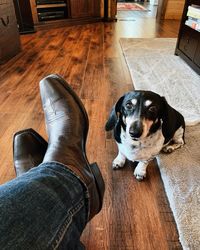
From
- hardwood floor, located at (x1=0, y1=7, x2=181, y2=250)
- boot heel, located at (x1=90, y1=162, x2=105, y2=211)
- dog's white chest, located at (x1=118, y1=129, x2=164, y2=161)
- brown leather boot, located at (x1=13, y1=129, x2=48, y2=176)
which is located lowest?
hardwood floor, located at (x1=0, y1=7, x2=181, y2=250)

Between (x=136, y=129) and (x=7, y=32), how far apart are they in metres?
1.95

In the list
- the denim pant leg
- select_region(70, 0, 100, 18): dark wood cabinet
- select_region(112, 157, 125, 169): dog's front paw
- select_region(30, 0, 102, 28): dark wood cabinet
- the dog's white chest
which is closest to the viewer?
the denim pant leg

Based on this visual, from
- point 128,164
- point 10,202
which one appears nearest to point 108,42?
point 128,164

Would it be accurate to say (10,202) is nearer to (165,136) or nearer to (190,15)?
(165,136)

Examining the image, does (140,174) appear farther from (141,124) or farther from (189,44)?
(189,44)

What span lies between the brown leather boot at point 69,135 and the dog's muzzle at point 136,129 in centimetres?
18

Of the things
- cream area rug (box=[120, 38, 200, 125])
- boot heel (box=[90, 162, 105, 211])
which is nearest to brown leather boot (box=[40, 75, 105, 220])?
boot heel (box=[90, 162, 105, 211])

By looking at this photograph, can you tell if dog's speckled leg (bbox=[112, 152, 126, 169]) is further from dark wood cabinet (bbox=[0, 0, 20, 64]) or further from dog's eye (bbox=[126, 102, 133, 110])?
dark wood cabinet (bbox=[0, 0, 20, 64])

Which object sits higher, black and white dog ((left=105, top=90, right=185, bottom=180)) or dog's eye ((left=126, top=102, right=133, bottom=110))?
dog's eye ((left=126, top=102, right=133, bottom=110))

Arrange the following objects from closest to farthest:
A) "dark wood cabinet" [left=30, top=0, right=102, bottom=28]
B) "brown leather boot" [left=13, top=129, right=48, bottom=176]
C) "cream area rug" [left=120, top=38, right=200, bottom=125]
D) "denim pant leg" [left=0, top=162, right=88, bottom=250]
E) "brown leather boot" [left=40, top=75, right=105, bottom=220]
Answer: "denim pant leg" [left=0, top=162, right=88, bottom=250]
"brown leather boot" [left=40, top=75, right=105, bottom=220]
"brown leather boot" [left=13, top=129, right=48, bottom=176]
"cream area rug" [left=120, top=38, right=200, bottom=125]
"dark wood cabinet" [left=30, top=0, right=102, bottom=28]

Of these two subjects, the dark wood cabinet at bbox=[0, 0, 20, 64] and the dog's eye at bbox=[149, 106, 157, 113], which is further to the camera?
the dark wood cabinet at bbox=[0, 0, 20, 64]

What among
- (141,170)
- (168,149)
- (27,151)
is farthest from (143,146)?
(27,151)

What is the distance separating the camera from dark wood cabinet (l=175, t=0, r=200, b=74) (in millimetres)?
1813

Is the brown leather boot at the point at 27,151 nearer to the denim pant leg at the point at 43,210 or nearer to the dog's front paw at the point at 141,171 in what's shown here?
the denim pant leg at the point at 43,210
